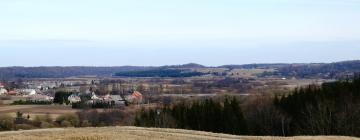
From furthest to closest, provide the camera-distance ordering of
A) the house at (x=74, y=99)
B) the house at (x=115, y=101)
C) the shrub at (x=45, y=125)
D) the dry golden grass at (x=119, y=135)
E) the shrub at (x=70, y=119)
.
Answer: the house at (x=74, y=99), the house at (x=115, y=101), the shrub at (x=70, y=119), the shrub at (x=45, y=125), the dry golden grass at (x=119, y=135)

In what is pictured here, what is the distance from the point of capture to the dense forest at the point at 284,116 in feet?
200

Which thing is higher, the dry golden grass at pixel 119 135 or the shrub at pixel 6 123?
the dry golden grass at pixel 119 135

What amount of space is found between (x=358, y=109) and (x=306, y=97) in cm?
936

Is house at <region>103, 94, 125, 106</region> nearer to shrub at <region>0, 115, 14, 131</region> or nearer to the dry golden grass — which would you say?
shrub at <region>0, 115, 14, 131</region>

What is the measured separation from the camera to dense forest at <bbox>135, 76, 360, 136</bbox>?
61.0 meters

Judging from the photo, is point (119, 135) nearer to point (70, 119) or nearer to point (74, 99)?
point (70, 119)

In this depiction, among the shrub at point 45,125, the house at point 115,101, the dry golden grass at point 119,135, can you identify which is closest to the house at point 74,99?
the house at point 115,101

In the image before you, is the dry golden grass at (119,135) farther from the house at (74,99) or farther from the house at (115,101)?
the house at (74,99)

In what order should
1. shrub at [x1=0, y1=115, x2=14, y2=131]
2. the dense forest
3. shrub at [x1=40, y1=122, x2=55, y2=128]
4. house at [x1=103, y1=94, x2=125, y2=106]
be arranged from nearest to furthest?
the dense forest < shrub at [x1=40, y1=122, x2=55, y2=128] < shrub at [x1=0, y1=115, x2=14, y2=131] < house at [x1=103, y1=94, x2=125, y2=106]

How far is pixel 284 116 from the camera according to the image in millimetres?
68375

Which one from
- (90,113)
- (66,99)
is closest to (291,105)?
(90,113)

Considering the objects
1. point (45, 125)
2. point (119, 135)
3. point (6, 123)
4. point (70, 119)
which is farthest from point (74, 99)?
point (119, 135)

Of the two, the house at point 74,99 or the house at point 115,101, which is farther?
the house at point 74,99

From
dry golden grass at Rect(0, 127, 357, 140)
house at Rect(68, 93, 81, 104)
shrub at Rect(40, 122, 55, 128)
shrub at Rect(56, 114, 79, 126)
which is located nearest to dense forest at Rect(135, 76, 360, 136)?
shrub at Rect(40, 122, 55, 128)
